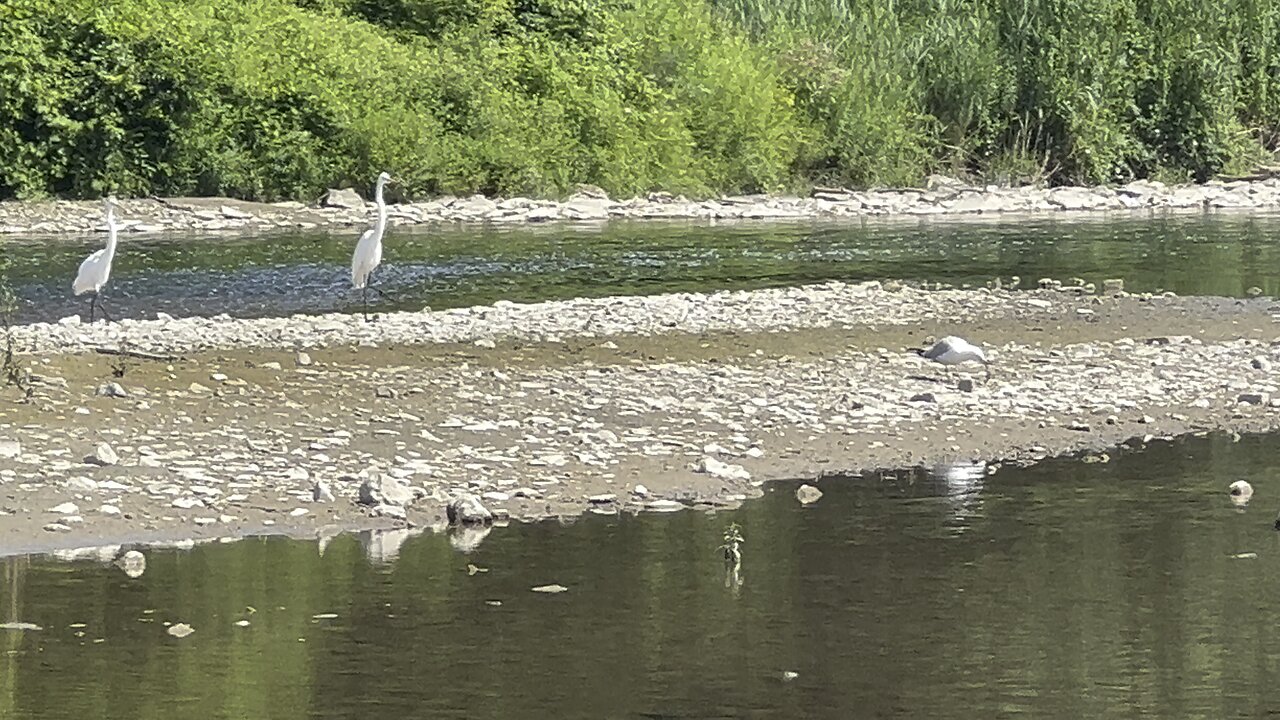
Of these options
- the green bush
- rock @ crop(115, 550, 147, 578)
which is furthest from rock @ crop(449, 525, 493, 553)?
the green bush

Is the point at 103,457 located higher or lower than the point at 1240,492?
higher

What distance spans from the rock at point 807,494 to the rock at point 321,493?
2727mm

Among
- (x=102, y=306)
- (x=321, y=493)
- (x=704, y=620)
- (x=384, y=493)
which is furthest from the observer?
(x=102, y=306)

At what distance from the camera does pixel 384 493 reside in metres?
12.0

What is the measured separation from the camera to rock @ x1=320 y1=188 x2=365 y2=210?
1697 inches

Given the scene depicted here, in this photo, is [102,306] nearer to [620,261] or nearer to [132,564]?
[620,261]

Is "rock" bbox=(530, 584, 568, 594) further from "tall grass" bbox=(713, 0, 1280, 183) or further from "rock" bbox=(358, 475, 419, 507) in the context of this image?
"tall grass" bbox=(713, 0, 1280, 183)

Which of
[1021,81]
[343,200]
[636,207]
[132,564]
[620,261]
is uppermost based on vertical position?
[132,564]

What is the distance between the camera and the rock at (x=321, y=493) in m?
12.1

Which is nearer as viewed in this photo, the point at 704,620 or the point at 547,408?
the point at 704,620

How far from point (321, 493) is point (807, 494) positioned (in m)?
2.85

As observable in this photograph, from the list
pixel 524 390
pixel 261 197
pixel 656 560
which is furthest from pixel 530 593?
pixel 261 197

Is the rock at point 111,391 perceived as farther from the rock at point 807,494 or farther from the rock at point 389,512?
the rock at point 807,494

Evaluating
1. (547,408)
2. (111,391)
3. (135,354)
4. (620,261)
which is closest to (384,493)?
(547,408)
